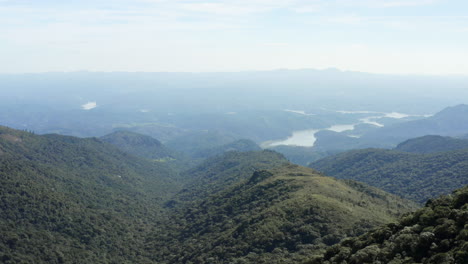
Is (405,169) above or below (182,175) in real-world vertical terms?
above

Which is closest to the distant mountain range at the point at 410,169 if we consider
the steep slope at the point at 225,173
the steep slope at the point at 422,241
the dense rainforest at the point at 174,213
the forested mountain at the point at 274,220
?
the dense rainforest at the point at 174,213

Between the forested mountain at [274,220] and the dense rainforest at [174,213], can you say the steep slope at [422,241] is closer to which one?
the dense rainforest at [174,213]

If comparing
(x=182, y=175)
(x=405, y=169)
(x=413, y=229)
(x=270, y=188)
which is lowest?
(x=182, y=175)

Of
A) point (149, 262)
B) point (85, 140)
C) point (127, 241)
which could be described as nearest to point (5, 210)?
point (127, 241)

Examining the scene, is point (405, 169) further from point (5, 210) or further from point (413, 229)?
point (5, 210)

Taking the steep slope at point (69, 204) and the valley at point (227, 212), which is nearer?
the valley at point (227, 212)

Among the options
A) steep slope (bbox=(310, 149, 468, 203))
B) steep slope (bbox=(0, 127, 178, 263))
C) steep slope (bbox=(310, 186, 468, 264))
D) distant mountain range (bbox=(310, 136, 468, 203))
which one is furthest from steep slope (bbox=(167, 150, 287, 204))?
steep slope (bbox=(310, 186, 468, 264))

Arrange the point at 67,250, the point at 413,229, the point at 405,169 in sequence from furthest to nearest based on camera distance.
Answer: the point at 405,169
the point at 67,250
the point at 413,229
